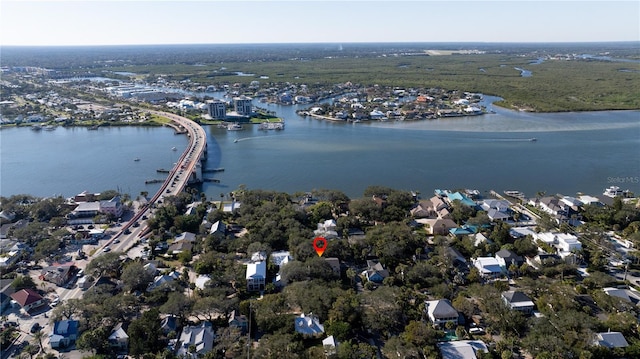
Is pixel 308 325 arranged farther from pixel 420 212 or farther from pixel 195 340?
pixel 420 212

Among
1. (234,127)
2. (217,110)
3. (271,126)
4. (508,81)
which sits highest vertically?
(508,81)

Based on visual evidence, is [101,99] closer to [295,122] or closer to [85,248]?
[295,122]

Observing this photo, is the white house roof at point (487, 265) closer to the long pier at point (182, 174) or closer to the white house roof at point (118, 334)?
the white house roof at point (118, 334)

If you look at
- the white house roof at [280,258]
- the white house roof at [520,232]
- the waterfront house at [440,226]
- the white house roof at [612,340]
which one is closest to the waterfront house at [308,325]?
the white house roof at [280,258]

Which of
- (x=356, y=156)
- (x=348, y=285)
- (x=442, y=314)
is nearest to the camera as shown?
(x=442, y=314)

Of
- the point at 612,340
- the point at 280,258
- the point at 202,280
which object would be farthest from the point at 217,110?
the point at 612,340

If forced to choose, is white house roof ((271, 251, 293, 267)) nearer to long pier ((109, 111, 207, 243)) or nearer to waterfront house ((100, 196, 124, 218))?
long pier ((109, 111, 207, 243))
